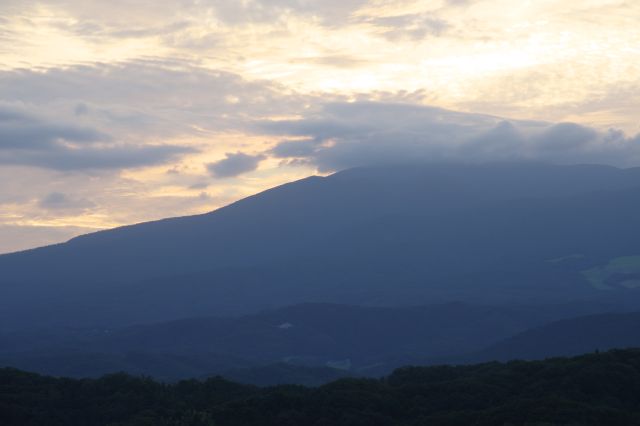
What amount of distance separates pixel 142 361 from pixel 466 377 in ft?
467

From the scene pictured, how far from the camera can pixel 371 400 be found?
53.0 metres

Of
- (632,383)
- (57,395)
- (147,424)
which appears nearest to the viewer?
(147,424)

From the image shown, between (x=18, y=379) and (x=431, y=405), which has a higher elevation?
(x=18, y=379)

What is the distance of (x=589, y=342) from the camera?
192 meters

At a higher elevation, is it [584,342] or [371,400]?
[371,400]

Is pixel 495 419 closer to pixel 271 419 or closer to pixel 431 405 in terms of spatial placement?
pixel 431 405

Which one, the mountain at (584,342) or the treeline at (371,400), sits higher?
the treeline at (371,400)

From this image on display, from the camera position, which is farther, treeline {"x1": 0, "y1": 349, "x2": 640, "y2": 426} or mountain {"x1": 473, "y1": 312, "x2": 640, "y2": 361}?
mountain {"x1": 473, "y1": 312, "x2": 640, "y2": 361}

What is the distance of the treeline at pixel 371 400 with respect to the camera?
46.8 metres

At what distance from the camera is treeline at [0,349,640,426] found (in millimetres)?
46781

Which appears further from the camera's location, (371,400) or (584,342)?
(584,342)

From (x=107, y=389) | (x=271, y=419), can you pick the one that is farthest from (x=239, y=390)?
(x=271, y=419)

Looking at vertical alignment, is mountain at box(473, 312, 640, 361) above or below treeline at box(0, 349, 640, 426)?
below

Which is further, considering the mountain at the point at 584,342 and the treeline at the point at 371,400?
the mountain at the point at 584,342
